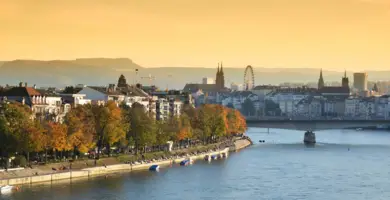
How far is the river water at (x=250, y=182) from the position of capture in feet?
182

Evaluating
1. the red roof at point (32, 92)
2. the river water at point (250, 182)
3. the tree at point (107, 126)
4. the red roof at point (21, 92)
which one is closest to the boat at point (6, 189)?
the river water at point (250, 182)

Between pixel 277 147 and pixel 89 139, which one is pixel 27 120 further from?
pixel 277 147

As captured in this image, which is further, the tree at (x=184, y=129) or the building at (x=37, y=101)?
the tree at (x=184, y=129)

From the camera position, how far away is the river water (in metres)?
55.5

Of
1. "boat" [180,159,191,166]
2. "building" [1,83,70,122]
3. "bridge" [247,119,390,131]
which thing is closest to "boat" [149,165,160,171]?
"boat" [180,159,191,166]

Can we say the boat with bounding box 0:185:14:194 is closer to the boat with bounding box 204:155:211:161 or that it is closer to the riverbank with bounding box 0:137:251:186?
the riverbank with bounding box 0:137:251:186

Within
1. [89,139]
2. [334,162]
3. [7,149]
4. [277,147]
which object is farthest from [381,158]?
[7,149]

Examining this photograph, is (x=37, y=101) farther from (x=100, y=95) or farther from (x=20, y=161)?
(x=100, y=95)

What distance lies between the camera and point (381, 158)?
82938mm

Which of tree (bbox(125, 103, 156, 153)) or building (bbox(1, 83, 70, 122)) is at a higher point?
building (bbox(1, 83, 70, 122))

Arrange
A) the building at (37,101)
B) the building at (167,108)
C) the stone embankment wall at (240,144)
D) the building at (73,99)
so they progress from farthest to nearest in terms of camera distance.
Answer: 1. the building at (167,108)
2. the stone embankment wall at (240,144)
3. the building at (73,99)
4. the building at (37,101)

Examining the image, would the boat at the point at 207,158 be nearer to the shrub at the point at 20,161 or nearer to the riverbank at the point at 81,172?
the riverbank at the point at 81,172

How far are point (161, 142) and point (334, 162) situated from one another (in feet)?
38.8

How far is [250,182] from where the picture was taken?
62312 millimetres
